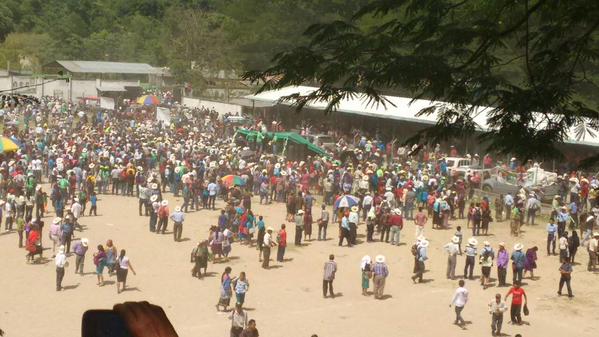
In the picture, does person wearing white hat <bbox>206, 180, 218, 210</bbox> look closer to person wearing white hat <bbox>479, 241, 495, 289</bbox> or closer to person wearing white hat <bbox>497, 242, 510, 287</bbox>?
person wearing white hat <bbox>479, 241, 495, 289</bbox>

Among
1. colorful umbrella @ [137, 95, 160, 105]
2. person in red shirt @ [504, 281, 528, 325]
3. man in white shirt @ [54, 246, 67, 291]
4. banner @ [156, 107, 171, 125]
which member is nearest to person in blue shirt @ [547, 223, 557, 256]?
person in red shirt @ [504, 281, 528, 325]

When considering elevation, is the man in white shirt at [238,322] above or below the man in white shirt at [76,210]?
below

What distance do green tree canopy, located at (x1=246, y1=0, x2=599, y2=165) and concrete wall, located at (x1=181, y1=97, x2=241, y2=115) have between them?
4061 cm

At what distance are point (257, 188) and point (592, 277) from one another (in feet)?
39.4

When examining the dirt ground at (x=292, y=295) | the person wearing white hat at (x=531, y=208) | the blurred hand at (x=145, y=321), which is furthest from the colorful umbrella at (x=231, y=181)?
the blurred hand at (x=145, y=321)

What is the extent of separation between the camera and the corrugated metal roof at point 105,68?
193 ft

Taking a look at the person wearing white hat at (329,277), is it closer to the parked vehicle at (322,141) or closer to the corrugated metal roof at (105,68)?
the parked vehicle at (322,141)

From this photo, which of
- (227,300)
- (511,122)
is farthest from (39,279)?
(511,122)

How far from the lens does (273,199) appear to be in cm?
2781

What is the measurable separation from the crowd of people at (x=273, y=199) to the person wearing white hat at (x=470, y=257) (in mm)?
37

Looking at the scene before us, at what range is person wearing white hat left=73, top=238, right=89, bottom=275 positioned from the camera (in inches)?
705

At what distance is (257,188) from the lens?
27812 millimetres

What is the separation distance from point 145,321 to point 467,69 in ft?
15.2

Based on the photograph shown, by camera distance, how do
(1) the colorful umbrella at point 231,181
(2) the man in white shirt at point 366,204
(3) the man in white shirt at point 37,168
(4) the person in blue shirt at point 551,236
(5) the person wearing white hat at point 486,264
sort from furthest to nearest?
(3) the man in white shirt at point 37,168, (1) the colorful umbrella at point 231,181, (2) the man in white shirt at point 366,204, (4) the person in blue shirt at point 551,236, (5) the person wearing white hat at point 486,264
